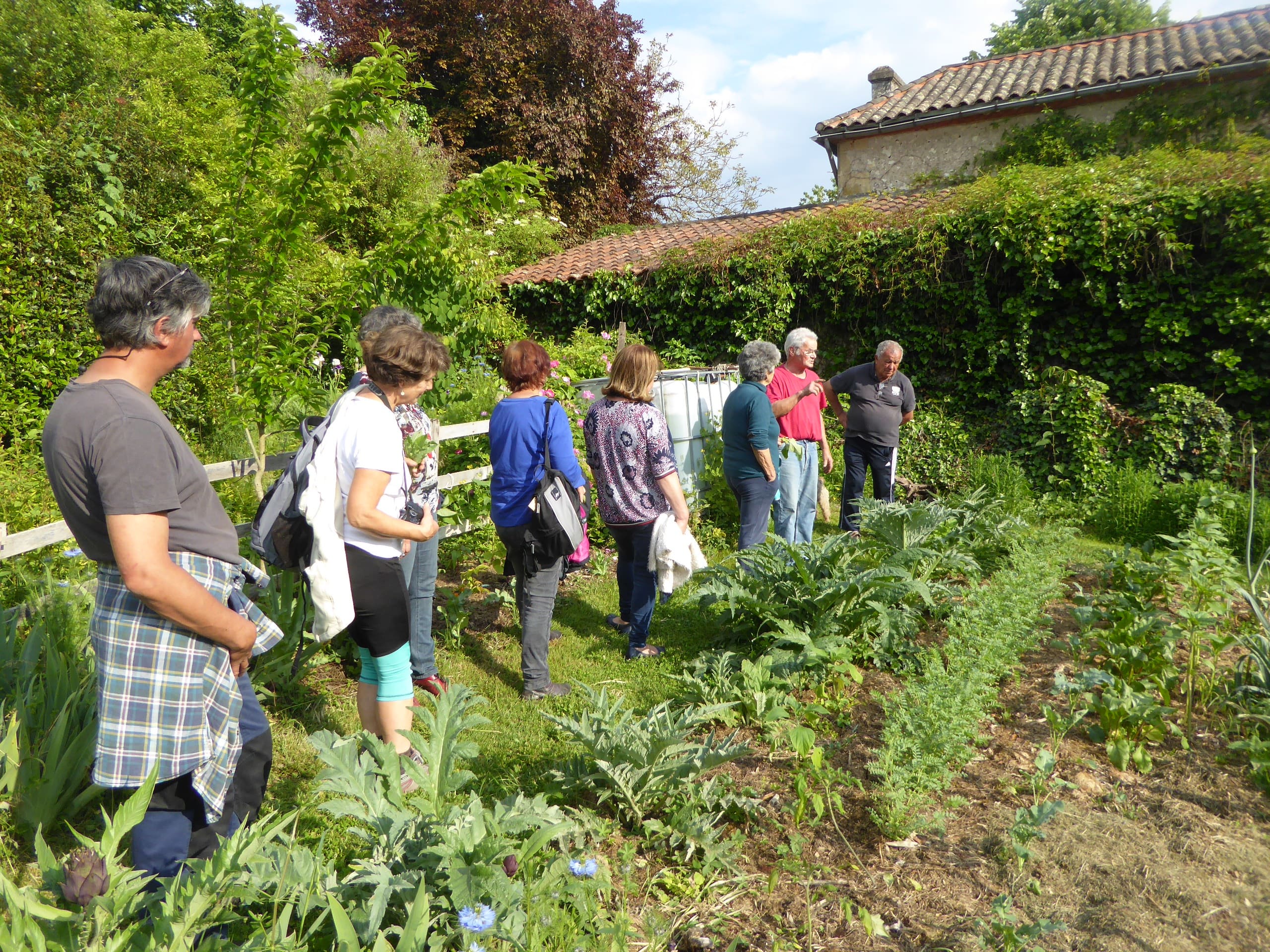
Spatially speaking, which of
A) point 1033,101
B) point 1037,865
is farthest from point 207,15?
point 1037,865

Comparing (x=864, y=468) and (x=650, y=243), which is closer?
(x=864, y=468)

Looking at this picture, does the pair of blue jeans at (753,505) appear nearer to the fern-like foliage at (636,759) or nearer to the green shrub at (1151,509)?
the fern-like foliage at (636,759)

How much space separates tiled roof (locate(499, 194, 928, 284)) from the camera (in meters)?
11.8

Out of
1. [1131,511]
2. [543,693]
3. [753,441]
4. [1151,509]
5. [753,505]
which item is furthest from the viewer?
[1131,511]

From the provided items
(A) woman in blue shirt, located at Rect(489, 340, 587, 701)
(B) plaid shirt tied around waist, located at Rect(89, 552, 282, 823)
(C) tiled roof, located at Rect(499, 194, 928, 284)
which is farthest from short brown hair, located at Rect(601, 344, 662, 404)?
(C) tiled roof, located at Rect(499, 194, 928, 284)

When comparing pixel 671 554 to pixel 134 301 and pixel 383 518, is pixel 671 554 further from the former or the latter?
pixel 134 301

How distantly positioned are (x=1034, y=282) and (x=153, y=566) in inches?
360

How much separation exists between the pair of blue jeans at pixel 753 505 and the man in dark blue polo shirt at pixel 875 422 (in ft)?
5.19

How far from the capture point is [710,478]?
277 inches

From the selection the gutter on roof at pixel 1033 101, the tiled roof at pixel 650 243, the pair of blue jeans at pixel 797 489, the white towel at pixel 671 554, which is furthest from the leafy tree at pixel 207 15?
the white towel at pixel 671 554

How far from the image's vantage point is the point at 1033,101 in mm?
12477

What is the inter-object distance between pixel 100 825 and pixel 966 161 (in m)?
14.9

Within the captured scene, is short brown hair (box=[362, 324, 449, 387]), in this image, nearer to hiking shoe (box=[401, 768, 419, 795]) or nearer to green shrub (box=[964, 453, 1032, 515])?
hiking shoe (box=[401, 768, 419, 795])

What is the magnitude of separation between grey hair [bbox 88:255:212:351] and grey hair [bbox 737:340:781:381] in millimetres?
3521
